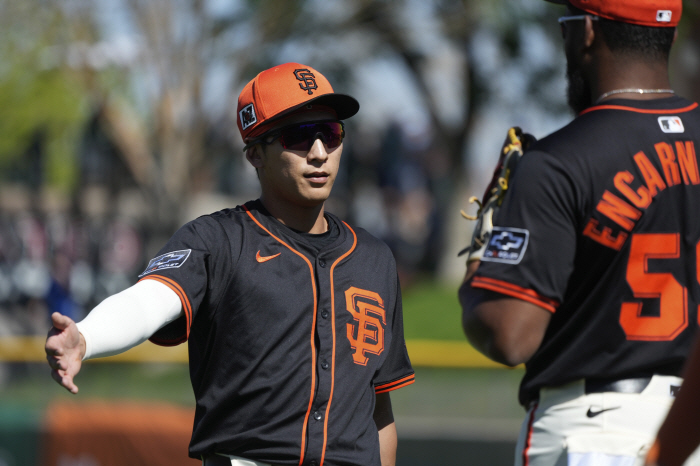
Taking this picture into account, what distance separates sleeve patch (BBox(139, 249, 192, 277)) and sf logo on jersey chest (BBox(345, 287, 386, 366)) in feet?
1.83

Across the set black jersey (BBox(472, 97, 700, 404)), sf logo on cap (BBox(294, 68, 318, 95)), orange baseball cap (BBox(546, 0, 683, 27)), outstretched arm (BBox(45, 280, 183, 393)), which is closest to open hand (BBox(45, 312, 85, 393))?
outstretched arm (BBox(45, 280, 183, 393))

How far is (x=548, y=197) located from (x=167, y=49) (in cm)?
918

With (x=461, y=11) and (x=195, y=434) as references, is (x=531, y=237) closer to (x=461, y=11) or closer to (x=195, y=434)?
(x=195, y=434)

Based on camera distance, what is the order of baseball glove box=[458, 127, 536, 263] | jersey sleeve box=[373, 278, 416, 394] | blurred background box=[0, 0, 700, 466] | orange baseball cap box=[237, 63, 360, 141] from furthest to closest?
1. blurred background box=[0, 0, 700, 466]
2. jersey sleeve box=[373, 278, 416, 394]
3. orange baseball cap box=[237, 63, 360, 141]
4. baseball glove box=[458, 127, 536, 263]

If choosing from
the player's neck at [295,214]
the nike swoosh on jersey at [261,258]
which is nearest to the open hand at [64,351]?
the nike swoosh on jersey at [261,258]


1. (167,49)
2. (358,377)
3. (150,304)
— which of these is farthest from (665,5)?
(167,49)

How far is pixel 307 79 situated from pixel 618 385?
1.42m

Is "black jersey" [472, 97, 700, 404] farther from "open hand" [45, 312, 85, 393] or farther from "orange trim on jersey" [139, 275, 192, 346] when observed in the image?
"open hand" [45, 312, 85, 393]

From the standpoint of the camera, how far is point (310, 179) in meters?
2.84

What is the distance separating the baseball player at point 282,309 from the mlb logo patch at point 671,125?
106 cm

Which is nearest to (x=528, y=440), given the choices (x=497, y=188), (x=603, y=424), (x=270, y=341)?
(x=603, y=424)

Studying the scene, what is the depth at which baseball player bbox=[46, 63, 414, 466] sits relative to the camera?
2572mm

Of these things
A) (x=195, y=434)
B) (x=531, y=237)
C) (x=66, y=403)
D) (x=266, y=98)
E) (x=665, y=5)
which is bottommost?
(x=66, y=403)

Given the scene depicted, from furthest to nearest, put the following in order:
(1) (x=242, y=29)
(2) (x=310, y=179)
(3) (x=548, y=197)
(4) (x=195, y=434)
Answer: (1) (x=242, y=29) → (2) (x=310, y=179) → (4) (x=195, y=434) → (3) (x=548, y=197)
